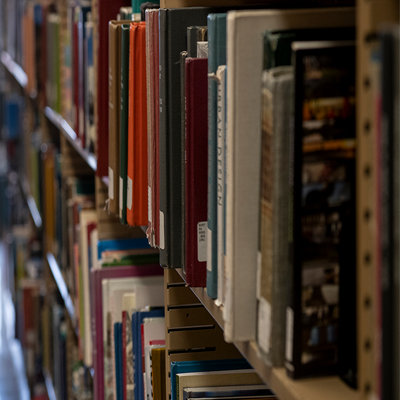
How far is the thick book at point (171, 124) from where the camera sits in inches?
30.3

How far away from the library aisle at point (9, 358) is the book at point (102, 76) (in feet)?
8.21

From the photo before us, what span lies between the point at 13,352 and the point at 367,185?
389cm

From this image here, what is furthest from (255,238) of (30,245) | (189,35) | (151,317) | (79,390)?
(30,245)

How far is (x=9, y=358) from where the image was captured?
3840 mm

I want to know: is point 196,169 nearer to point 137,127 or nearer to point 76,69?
point 137,127

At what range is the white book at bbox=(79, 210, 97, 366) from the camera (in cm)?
165

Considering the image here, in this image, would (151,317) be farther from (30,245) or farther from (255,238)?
(30,245)

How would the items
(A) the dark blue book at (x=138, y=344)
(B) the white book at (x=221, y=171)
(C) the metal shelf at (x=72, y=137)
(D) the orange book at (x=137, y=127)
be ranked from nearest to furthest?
(B) the white book at (x=221, y=171) → (D) the orange book at (x=137, y=127) → (A) the dark blue book at (x=138, y=344) → (C) the metal shelf at (x=72, y=137)

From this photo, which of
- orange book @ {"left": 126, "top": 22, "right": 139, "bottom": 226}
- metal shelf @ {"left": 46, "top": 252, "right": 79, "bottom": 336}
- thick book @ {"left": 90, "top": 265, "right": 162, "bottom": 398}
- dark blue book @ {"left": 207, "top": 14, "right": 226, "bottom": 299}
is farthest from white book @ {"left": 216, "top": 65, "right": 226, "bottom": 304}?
metal shelf @ {"left": 46, "top": 252, "right": 79, "bottom": 336}

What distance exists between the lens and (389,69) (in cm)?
35

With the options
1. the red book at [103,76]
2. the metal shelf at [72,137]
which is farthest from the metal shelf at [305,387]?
the metal shelf at [72,137]

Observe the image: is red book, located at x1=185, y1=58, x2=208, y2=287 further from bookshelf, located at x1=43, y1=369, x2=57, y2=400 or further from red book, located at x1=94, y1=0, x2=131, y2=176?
bookshelf, located at x1=43, y1=369, x2=57, y2=400

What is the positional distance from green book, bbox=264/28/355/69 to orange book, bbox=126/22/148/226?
17.7 inches

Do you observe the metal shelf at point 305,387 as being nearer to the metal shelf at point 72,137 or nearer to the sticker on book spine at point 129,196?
the sticker on book spine at point 129,196
